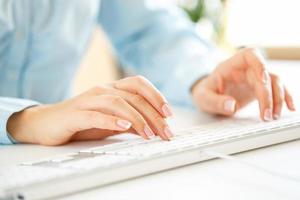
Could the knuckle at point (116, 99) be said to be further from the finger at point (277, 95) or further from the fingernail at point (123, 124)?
the finger at point (277, 95)

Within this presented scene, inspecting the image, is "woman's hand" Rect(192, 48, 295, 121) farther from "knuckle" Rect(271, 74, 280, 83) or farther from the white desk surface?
the white desk surface

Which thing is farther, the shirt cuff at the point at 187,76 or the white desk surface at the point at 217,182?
the shirt cuff at the point at 187,76

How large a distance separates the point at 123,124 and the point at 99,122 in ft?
0.09

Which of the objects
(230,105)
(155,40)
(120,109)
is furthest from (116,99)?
(155,40)

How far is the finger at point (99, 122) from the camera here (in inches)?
21.0

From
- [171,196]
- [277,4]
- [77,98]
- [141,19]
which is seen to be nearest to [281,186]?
[171,196]

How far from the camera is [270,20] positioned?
1.85m

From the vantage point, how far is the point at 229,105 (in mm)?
723

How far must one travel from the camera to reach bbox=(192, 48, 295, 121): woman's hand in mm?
680

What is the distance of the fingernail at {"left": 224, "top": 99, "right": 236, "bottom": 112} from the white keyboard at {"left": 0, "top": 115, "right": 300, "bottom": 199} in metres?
0.12

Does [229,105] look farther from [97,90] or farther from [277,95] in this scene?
[97,90]

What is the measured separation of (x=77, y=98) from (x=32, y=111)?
0.07m

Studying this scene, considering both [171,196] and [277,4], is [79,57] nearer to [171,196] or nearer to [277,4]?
[171,196]

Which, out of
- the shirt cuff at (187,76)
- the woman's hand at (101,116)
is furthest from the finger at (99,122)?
the shirt cuff at (187,76)
